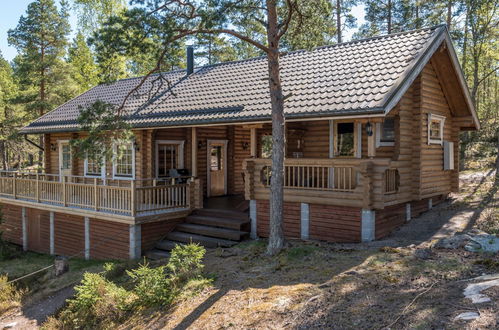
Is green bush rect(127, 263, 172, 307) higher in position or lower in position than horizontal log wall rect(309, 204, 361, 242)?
lower

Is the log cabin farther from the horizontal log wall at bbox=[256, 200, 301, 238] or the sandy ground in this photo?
the sandy ground

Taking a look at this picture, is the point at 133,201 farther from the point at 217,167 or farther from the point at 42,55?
the point at 42,55

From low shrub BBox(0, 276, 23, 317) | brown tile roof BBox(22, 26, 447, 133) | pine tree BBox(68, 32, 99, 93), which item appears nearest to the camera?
brown tile roof BBox(22, 26, 447, 133)

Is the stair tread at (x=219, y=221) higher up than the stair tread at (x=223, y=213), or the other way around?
the stair tread at (x=223, y=213)

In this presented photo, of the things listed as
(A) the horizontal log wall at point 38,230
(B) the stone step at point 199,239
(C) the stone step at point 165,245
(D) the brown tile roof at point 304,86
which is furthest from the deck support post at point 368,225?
(A) the horizontal log wall at point 38,230

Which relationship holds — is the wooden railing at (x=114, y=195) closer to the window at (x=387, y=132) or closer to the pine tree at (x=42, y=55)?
the window at (x=387, y=132)

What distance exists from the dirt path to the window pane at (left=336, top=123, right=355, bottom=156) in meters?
7.73

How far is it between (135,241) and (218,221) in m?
2.36

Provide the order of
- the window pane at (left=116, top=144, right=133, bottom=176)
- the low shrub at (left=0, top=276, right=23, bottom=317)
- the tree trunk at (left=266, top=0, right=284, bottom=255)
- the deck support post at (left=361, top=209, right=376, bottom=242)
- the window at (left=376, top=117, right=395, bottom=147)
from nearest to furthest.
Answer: the tree trunk at (left=266, top=0, right=284, bottom=255)
the deck support post at (left=361, top=209, right=376, bottom=242)
the low shrub at (left=0, top=276, right=23, bottom=317)
the window at (left=376, top=117, right=395, bottom=147)
the window pane at (left=116, top=144, right=133, bottom=176)

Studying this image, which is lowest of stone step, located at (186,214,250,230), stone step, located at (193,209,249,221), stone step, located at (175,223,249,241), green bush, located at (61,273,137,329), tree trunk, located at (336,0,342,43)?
green bush, located at (61,273,137,329)

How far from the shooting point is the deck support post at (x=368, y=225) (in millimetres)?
9570

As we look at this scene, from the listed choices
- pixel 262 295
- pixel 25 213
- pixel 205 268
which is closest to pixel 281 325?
Answer: pixel 262 295

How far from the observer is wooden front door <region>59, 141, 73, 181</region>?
1720 cm

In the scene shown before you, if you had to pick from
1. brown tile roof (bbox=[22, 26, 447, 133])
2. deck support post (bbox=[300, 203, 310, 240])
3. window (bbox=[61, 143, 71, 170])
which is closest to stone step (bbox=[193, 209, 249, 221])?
deck support post (bbox=[300, 203, 310, 240])
